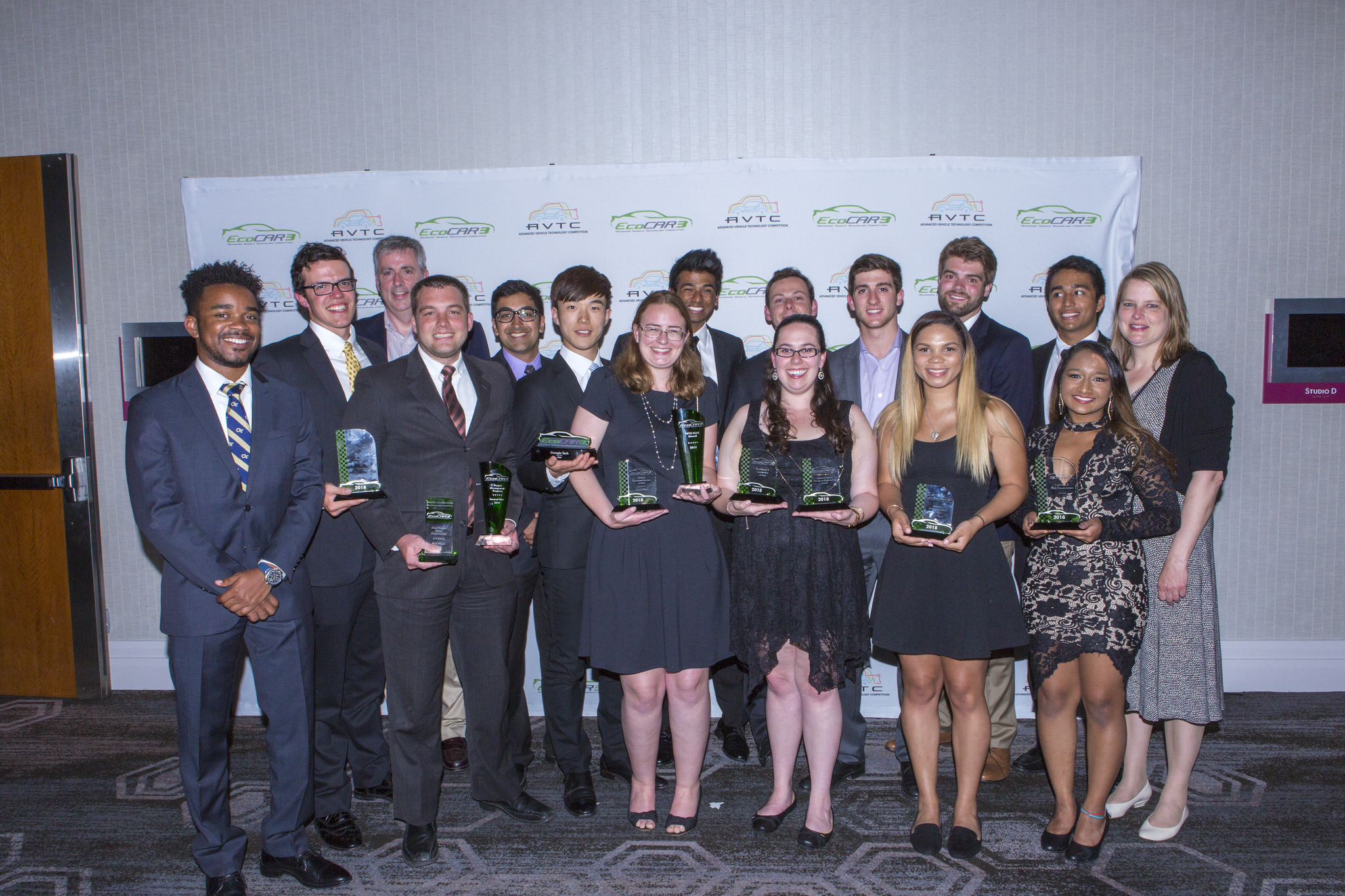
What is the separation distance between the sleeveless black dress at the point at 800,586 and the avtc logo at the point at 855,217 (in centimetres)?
194

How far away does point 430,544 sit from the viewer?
258 centimetres

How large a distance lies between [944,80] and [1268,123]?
5.75ft

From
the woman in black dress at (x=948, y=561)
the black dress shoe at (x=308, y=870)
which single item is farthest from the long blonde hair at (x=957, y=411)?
the black dress shoe at (x=308, y=870)

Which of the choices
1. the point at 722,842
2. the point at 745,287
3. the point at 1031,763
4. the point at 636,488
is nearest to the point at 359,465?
the point at 636,488

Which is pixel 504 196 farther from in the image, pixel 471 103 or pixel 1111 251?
pixel 1111 251

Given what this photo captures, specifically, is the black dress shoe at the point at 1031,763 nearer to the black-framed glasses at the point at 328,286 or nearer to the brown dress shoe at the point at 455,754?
the brown dress shoe at the point at 455,754

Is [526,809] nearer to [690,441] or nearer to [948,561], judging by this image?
[690,441]

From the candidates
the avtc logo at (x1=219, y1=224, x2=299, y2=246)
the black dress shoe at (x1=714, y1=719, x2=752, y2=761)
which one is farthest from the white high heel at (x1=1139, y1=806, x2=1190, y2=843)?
the avtc logo at (x1=219, y1=224, x2=299, y2=246)

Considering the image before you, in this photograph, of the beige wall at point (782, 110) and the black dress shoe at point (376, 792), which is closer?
the black dress shoe at point (376, 792)

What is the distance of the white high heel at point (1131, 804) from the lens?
2.95 metres

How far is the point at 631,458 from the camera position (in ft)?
9.07

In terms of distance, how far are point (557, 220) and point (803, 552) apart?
2507 mm

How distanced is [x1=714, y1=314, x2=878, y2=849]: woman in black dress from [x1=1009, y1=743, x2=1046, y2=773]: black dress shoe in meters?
1.15

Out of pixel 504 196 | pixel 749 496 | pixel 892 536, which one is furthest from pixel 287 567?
pixel 504 196
